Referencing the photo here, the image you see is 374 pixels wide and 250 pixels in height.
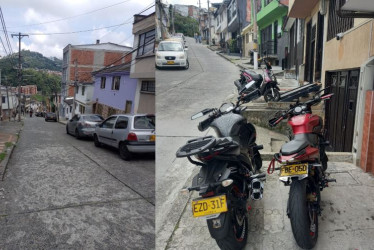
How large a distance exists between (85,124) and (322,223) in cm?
900

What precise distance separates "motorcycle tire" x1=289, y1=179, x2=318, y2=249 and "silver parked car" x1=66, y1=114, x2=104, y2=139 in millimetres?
7798

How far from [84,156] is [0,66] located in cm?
404

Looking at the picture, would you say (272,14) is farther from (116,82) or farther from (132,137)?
(132,137)

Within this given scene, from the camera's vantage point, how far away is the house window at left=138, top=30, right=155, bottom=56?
546 cm

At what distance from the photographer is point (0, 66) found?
9.16 m

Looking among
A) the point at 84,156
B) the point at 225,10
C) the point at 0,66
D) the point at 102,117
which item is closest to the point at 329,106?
the point at 84,156

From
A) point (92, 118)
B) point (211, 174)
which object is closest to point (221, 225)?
point (211, 174)

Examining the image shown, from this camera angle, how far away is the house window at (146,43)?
5461 millimetres

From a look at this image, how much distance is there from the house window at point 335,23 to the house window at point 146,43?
3.34 metres

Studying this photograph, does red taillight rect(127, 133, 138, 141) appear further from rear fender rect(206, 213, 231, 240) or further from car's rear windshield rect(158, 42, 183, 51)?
car's rear windshield rect(158, 42, 183, 51)

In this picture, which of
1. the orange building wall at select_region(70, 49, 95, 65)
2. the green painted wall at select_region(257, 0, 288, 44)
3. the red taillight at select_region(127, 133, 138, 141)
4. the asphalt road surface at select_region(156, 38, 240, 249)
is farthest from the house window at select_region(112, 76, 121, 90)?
the green painted wall at select_region(257, 0, 288, 44)

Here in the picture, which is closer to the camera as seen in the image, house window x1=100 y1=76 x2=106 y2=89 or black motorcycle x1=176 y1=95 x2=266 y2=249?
black motorcycle x1=176 y1=95 x2=266 y2=249

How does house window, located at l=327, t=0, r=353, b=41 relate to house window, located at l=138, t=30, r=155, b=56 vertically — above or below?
above

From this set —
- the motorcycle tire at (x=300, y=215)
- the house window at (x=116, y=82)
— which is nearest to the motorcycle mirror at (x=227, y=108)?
the motorcycle tire at (x=300, y=215)
